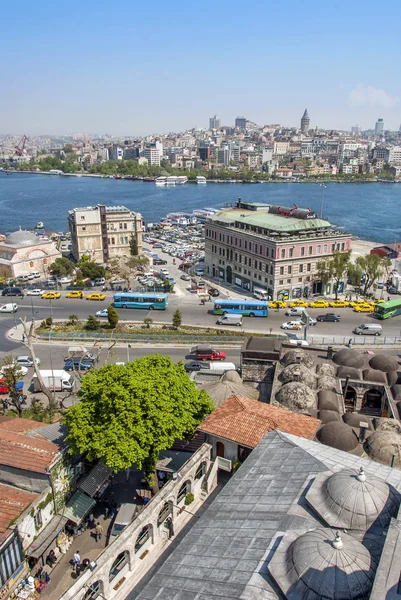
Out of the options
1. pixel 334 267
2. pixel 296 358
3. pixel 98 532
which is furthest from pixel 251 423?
pixel 334 267

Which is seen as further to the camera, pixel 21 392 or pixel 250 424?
pixel 21 392

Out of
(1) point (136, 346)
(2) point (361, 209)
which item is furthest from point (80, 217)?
(2) point (361, 209)

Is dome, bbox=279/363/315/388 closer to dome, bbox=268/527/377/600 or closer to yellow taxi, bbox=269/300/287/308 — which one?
dome, bbox=268/527/377/600

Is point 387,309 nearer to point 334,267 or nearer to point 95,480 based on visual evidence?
point 334,267

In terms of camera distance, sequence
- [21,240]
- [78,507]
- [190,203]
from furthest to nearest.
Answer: [190,203] → [21,240] → [78,507]

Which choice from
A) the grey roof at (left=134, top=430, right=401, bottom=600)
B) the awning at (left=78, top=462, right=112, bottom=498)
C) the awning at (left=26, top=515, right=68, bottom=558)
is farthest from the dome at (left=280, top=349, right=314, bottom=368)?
the awning at (left=26, top=515, right=68, bottom=558)

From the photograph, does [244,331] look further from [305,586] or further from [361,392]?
[305,586]

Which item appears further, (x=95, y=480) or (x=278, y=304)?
(x=278, y=304)
